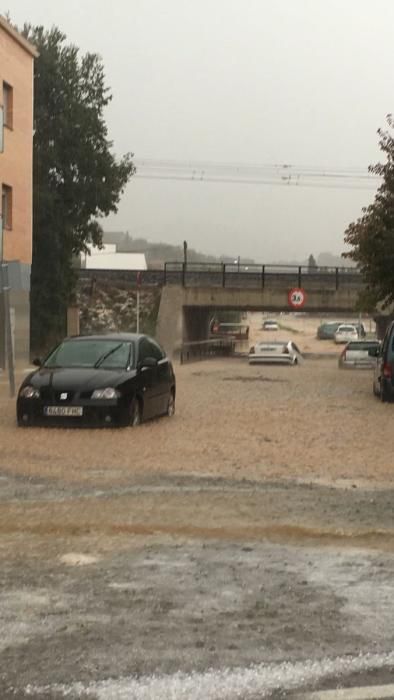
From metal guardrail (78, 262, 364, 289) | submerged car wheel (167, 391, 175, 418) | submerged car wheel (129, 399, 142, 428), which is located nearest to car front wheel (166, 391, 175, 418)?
submerged car wheel (167, 391, 175, 418)

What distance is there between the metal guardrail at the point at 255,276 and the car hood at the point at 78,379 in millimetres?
38254

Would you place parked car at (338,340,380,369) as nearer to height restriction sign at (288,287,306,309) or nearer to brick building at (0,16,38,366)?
height restriction sign at (288,287,306,309)

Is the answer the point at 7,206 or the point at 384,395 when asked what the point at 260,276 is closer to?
the point at 7,206

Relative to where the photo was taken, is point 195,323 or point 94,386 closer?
point 94,386

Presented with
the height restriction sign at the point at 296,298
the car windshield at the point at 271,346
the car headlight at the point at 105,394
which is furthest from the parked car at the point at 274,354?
the car headlight at the point at 105,394

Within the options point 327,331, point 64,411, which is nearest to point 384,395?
point 64,411

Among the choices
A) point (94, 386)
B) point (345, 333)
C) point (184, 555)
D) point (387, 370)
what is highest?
point (94, 386)

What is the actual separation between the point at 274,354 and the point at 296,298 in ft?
28.8

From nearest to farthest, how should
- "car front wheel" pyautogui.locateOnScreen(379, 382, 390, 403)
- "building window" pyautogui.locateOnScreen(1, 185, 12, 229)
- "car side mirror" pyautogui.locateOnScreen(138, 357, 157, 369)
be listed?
"car side mirror" pyautogui.locateOnScreen(138, 357, 157, 369) < "car front wheel" pyautogui.locateOnScreen(379, 382, 390, 403) < "building window" pyautogui.locateOnScreen(1, 185, 12, 229)

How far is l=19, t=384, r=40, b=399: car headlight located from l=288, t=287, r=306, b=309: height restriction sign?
124 ft

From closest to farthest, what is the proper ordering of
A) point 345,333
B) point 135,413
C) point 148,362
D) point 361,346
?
point 135,413 → point 148,362 → point 361,346 → point 345,333

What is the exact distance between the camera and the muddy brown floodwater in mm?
5047

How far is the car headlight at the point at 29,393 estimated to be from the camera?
1527 centimetres

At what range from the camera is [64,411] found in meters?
15.1
